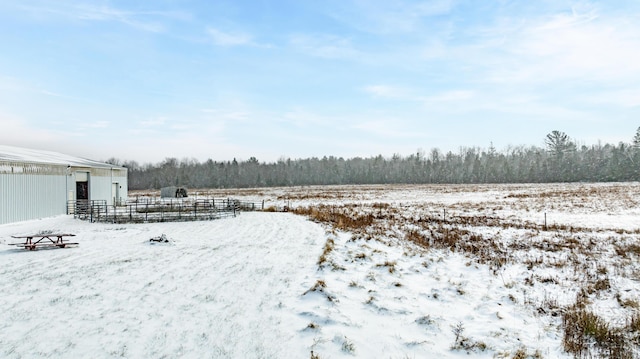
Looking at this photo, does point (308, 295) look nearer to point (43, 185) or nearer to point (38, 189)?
point (38, 189)

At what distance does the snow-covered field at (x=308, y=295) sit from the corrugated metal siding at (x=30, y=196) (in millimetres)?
5882

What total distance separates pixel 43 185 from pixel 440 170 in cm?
10478

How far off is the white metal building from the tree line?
85.9 meters

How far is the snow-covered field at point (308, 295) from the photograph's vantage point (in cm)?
632

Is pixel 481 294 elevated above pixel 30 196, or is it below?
below

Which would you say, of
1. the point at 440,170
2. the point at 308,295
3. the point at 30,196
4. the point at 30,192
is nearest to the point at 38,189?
the point at 30,192

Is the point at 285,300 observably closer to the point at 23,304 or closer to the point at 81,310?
the point at 81,310

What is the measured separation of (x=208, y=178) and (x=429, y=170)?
72342 mm

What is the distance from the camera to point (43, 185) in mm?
24531

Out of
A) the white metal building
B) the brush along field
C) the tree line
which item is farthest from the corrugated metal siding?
the tree line

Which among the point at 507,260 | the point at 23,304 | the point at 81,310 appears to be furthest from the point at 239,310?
the point at 507,260

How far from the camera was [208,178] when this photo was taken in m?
123

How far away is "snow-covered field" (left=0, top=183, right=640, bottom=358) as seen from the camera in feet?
20.7

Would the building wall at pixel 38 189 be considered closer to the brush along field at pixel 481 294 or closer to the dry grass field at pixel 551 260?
the dry grass field at pixel 551 260
